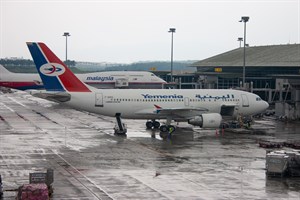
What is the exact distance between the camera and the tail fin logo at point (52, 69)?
5194cm

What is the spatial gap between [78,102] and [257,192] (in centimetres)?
2601

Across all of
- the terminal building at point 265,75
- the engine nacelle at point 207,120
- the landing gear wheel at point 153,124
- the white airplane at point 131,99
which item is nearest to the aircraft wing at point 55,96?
the white airplane at point 131,99

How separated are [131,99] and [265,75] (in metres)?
41.3

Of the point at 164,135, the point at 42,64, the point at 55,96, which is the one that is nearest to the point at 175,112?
the point at 164,135

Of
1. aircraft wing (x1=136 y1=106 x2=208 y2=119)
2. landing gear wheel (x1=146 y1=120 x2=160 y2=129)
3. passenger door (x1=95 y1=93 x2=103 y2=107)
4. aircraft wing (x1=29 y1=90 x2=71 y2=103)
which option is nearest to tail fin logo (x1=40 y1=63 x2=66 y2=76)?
aircraft wing (x1=29 y1=90 x2=71 y2=103)

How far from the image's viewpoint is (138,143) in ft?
152

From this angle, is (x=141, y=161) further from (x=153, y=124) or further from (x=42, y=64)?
(x=153, y=124)

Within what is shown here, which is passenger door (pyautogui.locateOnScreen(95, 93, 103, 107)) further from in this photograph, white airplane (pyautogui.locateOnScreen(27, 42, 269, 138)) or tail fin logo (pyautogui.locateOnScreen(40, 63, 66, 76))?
tail fin logo (pyautogui.locateOnScreen(40, 63, 66, 76))

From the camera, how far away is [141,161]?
37.5 m

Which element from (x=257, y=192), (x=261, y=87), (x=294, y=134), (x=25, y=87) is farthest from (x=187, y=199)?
(x=25, y=87)

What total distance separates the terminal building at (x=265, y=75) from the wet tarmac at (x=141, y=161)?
10.7 metres

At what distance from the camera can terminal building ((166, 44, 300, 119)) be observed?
70.8m

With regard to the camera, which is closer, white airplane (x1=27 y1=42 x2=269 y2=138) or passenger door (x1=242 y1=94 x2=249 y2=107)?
white airplane (x1=27 y1=42 x2=269 y2=138)

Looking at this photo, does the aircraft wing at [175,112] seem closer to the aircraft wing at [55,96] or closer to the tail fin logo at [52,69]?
the aircraft wing at [55,96]
